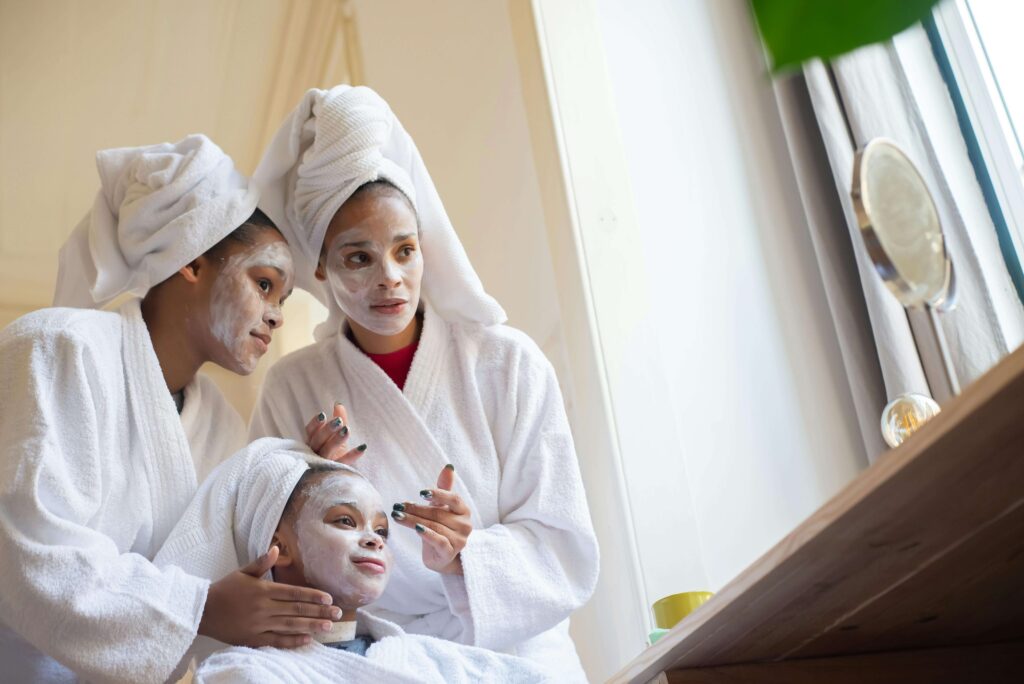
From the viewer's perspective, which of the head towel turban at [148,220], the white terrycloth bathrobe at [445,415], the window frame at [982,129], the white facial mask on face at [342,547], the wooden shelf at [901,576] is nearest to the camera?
the wooden shelf at [901,576]

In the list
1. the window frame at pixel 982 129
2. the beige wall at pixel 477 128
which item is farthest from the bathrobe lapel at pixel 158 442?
the window frame at pixel 982 129

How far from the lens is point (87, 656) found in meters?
1.13

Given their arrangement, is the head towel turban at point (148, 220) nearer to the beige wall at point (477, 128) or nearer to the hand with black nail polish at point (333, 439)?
the hand with black nail polish at point (333, 439)

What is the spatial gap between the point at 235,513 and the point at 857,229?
3.36 ft

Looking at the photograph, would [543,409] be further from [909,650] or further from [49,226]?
[49,226]

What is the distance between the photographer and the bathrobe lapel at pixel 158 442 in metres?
1.35

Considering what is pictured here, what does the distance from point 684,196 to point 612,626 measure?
33.3 inches

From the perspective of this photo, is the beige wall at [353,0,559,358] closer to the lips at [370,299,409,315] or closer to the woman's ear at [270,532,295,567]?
the lips at [370,299,409,315]

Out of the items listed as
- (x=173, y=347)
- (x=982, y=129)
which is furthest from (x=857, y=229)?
(x=173, y=347)

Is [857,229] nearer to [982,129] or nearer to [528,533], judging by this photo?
[982,129]

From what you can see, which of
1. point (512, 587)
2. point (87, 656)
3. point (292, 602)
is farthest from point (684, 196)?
point (87, 656)

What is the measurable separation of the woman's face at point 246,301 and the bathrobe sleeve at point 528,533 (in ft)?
1.04

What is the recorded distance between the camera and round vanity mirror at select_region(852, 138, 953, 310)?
2.74 feet

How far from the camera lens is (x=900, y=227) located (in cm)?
87
